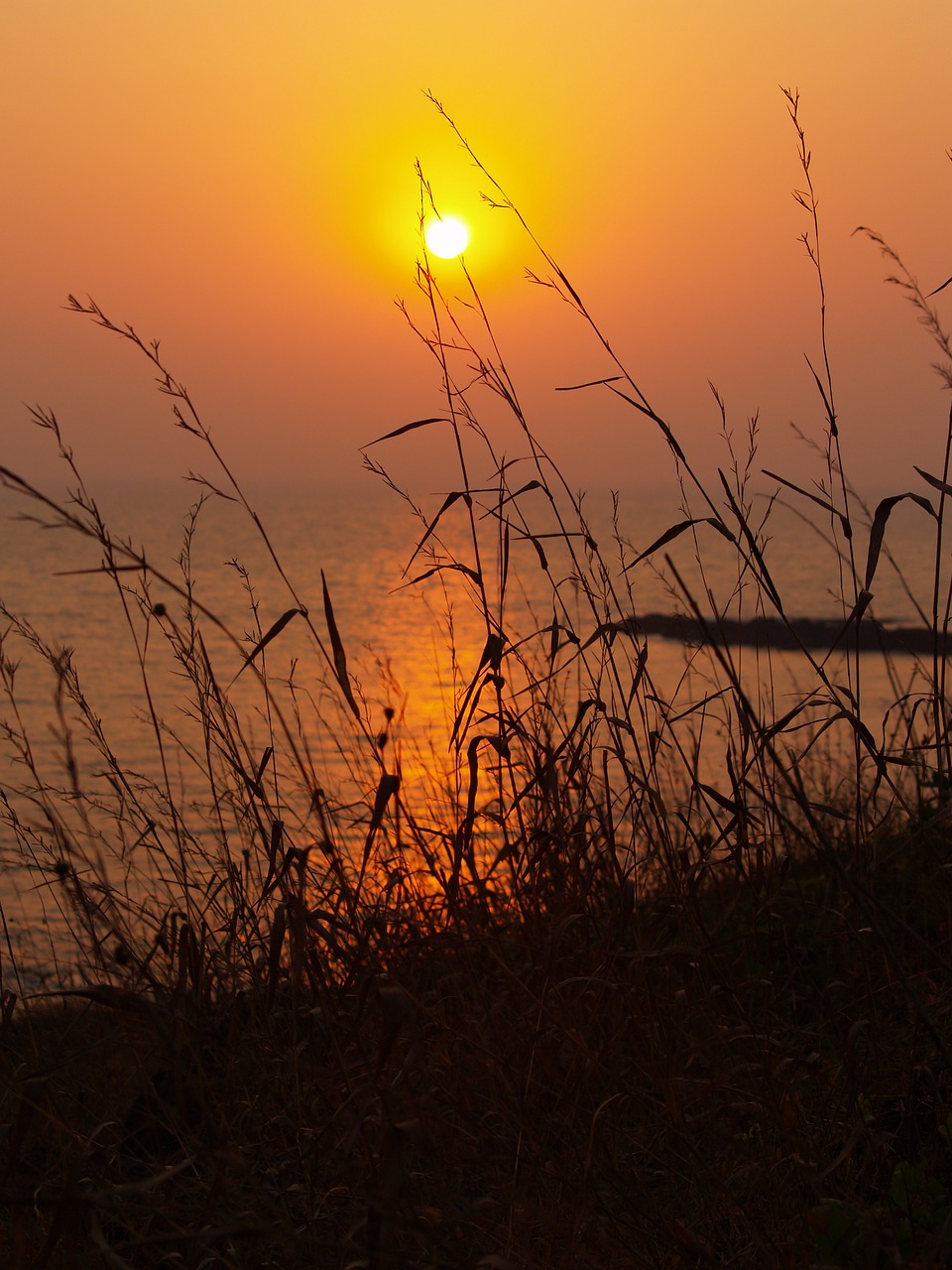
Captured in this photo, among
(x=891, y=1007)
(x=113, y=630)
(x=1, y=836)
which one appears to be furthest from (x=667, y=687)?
(x=113, y=630)

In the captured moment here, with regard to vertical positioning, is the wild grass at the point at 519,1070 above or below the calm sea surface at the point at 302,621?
below

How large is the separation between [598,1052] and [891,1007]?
63cm

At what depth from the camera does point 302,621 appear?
22.1 metres

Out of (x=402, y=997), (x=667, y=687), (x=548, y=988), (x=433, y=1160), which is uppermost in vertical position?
(x=667, y=687)

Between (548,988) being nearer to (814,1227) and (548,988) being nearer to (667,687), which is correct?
(814,1227)

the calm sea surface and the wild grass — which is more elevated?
the calm sea surface

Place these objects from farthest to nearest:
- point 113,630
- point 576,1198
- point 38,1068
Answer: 1. point 113,630
2. point 38,1068
3. point 576,1198

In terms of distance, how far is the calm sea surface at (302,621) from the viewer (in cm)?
347

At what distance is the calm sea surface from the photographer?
347cm

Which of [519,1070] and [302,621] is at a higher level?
[302,621]

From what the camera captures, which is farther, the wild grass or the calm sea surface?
the calm sea surface

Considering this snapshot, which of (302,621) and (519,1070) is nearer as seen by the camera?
(519,1070)

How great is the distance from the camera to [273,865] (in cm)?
176

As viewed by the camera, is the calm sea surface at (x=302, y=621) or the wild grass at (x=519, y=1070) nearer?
the wild grass at (x=519, y=1070)
